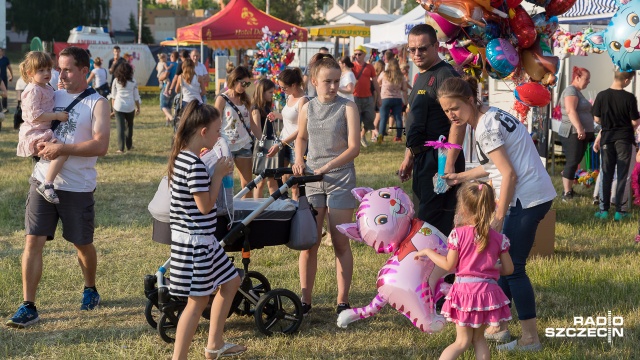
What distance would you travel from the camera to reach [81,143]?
226 inches

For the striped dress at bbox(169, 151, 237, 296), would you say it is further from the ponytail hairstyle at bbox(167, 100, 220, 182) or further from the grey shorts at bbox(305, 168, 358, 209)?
the grey shorts at bbox(305, 168, 358, 209)

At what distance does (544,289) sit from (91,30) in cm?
3777

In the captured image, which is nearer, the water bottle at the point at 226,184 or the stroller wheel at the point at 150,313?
the water bottle at the point at 226,184

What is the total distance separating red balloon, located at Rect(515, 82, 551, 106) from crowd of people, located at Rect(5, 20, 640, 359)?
0.44 m

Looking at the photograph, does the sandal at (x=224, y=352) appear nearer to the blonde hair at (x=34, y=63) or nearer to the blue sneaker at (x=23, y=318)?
the blue sneaker at (x=23, y=318)

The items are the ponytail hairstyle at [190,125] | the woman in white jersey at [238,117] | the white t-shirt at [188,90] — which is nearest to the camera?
the ponytail hairstyle at [190,125]

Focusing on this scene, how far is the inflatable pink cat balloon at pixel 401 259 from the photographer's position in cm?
495

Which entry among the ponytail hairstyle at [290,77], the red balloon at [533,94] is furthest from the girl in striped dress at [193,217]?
the ponytail hairstyle at [290,77]

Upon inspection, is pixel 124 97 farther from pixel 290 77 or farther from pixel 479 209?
pixel 479 209

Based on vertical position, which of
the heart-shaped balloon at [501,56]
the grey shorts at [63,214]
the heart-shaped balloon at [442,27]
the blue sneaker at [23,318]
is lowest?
the blue sneaker at [23,318]

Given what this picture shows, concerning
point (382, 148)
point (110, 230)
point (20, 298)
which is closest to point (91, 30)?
point (382, 148)

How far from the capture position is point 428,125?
5914mm

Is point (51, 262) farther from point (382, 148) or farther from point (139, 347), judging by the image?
point (382, 148)

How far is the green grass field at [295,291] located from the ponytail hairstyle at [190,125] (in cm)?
140
